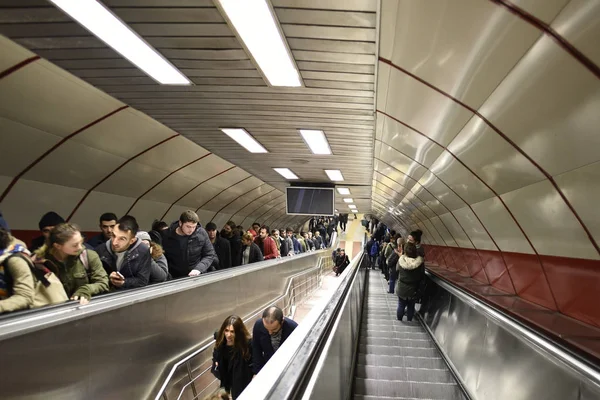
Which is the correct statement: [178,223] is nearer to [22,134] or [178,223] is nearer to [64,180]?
[22,134]

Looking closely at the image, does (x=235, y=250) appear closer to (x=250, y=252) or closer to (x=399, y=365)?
(x=250, y=252)

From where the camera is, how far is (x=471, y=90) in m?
3.70

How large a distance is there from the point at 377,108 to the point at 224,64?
84.8 inches

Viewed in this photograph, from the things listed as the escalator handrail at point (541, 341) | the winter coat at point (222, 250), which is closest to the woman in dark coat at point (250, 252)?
the winter coat at point (222, 250)

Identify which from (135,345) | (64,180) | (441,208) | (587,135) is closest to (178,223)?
(135,345)

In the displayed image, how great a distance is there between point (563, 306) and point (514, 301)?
107 cm

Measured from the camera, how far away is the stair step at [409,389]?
4223 mm

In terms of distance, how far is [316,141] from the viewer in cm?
741

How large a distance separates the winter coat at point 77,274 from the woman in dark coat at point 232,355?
4.36 ft

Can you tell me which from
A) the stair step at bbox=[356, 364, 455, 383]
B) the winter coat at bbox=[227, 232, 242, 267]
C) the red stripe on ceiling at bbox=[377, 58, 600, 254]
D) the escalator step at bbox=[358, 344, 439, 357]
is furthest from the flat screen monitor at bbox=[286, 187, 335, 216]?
the red stripe on ceiling at bbox=[377, 58, 600, 254]

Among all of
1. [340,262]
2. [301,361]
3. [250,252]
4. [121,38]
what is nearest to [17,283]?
[301,361]

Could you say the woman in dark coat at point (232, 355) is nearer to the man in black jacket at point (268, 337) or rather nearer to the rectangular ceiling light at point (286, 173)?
the man in black jacket at point (268, 337)

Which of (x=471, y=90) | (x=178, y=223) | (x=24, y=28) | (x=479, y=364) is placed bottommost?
(x=479, y=364)

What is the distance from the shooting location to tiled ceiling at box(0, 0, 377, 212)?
3.28 metres
